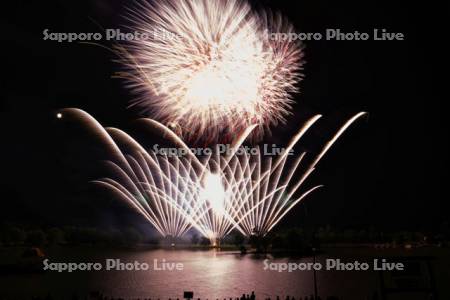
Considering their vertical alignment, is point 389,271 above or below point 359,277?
above

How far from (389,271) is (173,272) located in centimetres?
2780

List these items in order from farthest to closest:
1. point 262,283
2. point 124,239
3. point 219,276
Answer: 1. point 124,239
2. point 219,276
3. point 262,283

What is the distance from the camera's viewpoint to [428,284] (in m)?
11.3

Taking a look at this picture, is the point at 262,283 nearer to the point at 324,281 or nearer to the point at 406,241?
the point at 324,281

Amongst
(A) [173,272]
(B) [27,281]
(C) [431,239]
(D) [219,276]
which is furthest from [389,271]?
(C) [431,239]

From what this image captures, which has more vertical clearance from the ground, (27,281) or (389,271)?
(389,271)

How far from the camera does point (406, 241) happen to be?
146625 millimetres

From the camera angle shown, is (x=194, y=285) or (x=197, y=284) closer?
(x=194, y=285)

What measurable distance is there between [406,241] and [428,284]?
498ft

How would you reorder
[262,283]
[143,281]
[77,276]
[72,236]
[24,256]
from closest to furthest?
[262,283], [143,281], [77,276], [24,256], [72,236]

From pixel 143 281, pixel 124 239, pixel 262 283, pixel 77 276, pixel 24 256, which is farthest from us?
pixel 124 239

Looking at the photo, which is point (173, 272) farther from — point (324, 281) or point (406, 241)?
point (406, 241)

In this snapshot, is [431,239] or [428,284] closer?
[428,284]

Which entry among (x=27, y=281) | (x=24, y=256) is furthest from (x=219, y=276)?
(x=24, y=256)
